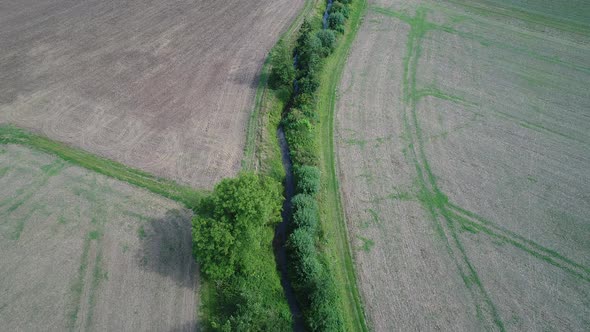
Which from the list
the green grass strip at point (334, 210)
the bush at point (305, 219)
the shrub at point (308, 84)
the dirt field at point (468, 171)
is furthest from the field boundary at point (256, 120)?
the dirt field at point (468, 171)

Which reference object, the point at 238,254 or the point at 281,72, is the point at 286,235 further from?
the point at 281,72

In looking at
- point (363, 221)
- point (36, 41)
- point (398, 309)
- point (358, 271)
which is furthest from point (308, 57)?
point (36, 41)

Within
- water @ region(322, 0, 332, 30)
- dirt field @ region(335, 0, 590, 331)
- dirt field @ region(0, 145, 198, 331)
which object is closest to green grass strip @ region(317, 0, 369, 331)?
dirt field @ region(335, 0, 590, 331)

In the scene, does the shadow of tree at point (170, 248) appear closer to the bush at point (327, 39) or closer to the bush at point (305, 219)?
the bush at point (305, 219)

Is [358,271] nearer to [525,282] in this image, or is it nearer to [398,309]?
[398,309]

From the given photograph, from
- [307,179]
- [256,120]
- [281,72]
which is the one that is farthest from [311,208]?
[281,72]

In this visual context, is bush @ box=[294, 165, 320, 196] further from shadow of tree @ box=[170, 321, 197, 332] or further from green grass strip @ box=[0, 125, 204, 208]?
shadow of tree @ box=[170, 321, 197, 332]
